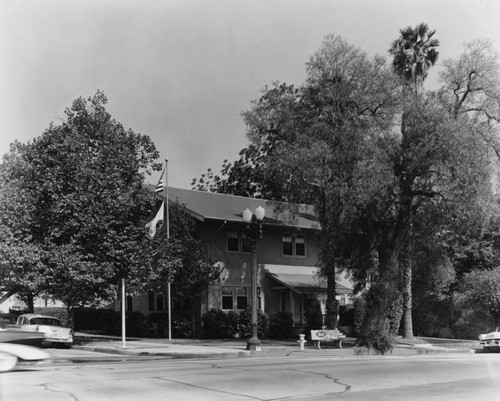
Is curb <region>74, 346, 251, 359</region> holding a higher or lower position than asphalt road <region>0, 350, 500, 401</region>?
lower

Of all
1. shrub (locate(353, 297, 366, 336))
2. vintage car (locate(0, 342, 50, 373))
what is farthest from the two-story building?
vintage car (locate(0, 342, 50, 373))

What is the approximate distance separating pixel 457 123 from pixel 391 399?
48.6ft

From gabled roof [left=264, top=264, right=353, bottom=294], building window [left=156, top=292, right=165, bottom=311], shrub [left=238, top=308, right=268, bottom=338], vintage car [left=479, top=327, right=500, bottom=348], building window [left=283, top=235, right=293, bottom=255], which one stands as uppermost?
building window [left=283, top=235, right=293, bottom=255]

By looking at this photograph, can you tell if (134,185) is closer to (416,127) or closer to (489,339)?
(416,127)

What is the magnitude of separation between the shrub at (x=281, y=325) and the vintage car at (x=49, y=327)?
12.2 meters

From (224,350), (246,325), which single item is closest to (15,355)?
(224,350)

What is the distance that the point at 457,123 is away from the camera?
2275 cm

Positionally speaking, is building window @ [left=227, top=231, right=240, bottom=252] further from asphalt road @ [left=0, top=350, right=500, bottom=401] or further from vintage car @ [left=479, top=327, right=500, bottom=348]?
asphalt road @ [left=0, top=350, right=500, bottom=401]

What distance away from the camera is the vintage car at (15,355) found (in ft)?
43.5

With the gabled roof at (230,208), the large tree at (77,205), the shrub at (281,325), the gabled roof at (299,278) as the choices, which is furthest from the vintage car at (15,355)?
the gabled roof at (299,278)

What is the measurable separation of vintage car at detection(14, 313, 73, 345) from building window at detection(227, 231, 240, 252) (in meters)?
11.3

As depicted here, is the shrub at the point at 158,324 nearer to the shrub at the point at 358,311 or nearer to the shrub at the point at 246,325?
the shrub at the point at 246,325

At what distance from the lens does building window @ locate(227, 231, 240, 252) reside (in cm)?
3450

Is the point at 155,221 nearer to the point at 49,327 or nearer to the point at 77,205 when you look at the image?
the point at 77,205
